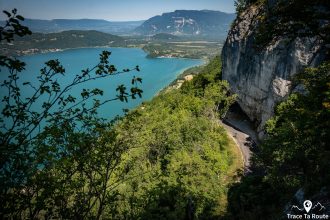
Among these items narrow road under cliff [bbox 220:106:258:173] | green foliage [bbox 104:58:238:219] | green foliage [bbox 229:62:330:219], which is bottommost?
narrow road under cliff [bbox 220:106:258:173]

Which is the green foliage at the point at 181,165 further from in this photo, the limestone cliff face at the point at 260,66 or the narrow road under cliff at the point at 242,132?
the limestone cliff face at the point at 260,66

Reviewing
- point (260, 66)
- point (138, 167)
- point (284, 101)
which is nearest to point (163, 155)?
point (138, 167)

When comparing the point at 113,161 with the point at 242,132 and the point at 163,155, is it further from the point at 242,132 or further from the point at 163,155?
the point at 242,132

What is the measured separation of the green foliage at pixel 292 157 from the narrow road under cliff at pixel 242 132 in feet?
23.1

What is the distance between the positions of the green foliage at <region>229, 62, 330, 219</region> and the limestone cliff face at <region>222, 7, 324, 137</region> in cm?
979

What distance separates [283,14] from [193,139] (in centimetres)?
2311

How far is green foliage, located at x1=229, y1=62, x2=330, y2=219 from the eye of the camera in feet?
53.4

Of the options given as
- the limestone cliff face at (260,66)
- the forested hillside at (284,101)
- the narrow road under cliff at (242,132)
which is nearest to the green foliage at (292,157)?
the forested hillside at (284,101)

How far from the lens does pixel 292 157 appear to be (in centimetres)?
→ 1970

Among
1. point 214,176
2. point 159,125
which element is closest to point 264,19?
point 214,176

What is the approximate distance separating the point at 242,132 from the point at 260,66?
31.0 ft

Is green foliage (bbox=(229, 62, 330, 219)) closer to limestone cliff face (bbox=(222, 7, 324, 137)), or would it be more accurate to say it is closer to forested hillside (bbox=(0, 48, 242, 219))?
forested hillside (bbox=(0, 48, 242, 219))

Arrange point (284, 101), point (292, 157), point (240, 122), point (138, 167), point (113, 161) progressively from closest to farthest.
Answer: point (113, 161) < point (292, 157) < point (138, 167) < point (284, 101) < point (240, 122)

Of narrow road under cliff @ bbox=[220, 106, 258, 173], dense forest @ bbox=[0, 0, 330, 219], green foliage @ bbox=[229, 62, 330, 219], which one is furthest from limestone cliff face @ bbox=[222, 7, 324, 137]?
green foliage @ bbox=[229, 62, 330, 219]
